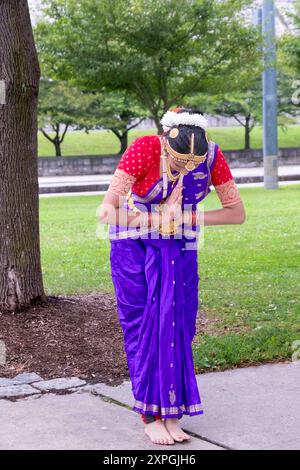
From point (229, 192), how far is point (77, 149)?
40091 millimetres

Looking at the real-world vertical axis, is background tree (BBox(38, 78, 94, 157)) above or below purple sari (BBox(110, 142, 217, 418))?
above

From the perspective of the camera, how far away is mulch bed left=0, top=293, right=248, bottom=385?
5863 millimetres

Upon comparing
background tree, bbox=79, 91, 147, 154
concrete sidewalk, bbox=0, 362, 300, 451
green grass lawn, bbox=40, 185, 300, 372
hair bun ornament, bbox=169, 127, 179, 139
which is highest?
background tree, bbox=79, 91, 147, 154

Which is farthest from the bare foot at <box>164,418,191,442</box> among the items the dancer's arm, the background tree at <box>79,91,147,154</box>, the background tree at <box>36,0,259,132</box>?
the background tree at <box>79,91,147,154</box>

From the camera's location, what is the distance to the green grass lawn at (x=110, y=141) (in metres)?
44.0

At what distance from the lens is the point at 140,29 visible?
2112 centimetres

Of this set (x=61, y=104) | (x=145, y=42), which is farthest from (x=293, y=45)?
(x=61, y=104)

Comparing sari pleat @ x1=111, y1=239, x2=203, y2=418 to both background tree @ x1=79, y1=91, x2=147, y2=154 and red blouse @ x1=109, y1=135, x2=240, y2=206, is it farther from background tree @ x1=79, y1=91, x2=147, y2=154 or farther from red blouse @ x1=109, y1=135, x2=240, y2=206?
background tree @ x1=79, y1=91, x2=147, y2=154

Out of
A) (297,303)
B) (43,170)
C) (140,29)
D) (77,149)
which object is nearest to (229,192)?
(297,303)

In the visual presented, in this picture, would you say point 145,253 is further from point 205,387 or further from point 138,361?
point 205,387

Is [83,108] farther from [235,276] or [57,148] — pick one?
[235,276]

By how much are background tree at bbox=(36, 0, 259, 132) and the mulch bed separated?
15.0 m

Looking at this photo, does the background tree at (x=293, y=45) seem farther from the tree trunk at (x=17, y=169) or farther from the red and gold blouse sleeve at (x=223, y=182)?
the red and gold blouse sleeve at (x=223, y=182)

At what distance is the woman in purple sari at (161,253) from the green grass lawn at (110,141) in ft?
126
